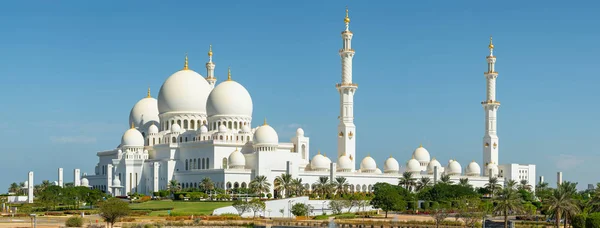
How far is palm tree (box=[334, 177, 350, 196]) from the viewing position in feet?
302

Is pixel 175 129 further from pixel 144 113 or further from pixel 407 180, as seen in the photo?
pixel 407 180

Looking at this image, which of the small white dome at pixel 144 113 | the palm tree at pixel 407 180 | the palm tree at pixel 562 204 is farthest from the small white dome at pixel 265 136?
the palm tree at pixel 562 204

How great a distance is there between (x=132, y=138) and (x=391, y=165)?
1190 inches

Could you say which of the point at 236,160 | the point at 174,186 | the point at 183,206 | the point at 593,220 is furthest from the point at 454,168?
the point at 593,220

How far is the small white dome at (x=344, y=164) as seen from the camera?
98875 millimetres

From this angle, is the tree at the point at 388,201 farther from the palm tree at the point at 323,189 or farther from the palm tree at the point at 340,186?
the palm tree at the point at 340,186

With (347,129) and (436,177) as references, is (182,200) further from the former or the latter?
(436,177)

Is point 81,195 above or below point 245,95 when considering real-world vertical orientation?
below

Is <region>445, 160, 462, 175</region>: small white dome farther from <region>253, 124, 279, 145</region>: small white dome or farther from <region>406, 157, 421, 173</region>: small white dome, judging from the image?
<region>253, 124, 279, 145</region>: small white dome

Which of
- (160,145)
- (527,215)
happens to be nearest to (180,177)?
(160,145)

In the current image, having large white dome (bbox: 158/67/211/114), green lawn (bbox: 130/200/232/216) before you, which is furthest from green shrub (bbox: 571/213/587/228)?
large white dome (bbox: 158/67/211/114)

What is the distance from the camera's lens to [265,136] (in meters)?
95.7

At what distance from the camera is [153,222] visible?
204ft

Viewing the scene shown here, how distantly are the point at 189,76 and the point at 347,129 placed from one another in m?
19.5
